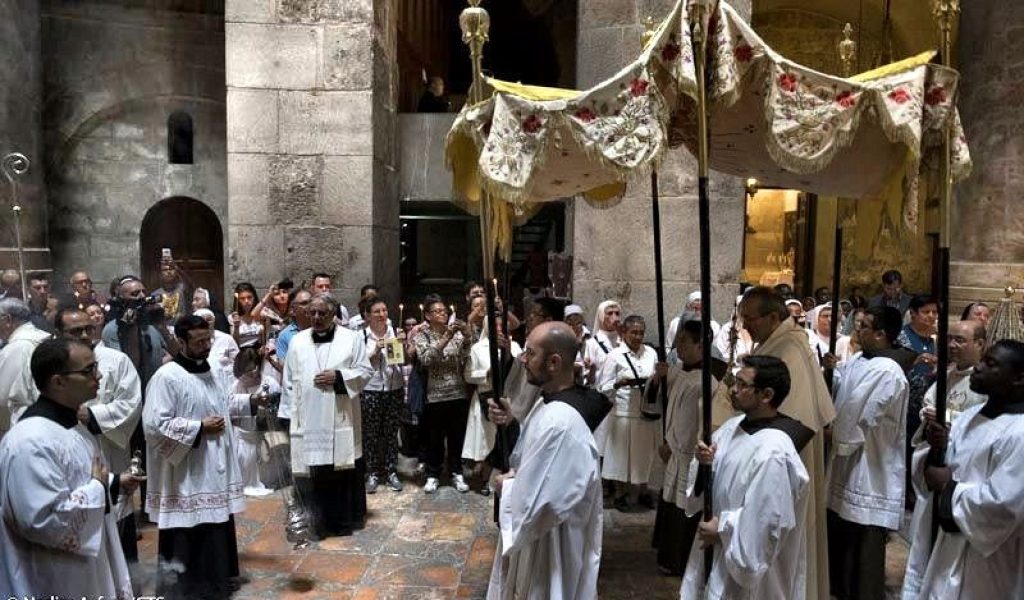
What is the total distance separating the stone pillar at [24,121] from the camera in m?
10.2

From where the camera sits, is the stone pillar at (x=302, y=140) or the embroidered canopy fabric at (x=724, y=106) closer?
the embroidered canopy fabric at (x=724, y=106)

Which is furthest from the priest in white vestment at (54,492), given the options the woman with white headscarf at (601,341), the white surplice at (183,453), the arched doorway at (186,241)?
the arched doorway at (186,241)

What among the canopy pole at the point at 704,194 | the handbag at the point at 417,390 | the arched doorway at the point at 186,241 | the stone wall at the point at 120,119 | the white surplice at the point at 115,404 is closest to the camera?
the canopy pole at the point at 704,194

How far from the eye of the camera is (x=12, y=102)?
1041 centimetres

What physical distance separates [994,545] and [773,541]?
1.02m

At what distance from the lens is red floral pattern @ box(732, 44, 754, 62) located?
3721 mm

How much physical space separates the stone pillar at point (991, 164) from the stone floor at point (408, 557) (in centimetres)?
674

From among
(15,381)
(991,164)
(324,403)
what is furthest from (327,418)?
(991,164)

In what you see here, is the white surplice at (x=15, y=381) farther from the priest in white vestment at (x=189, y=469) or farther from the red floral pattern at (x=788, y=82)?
the red floral pattern at (x=788, y=82)

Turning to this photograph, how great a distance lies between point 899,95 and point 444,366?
14.8ft

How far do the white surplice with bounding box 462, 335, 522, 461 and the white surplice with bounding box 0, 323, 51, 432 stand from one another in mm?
3457

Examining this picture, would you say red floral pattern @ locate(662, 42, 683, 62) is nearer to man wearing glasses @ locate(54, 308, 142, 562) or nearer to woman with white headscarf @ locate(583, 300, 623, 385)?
woman with white headscarf @ locate(583, 300, 623, 385)

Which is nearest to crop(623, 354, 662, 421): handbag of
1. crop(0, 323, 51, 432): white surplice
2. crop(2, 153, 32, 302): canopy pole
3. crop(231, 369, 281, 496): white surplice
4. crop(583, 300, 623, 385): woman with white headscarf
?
crop(583, 300, 623, 385): woman with white headscarf

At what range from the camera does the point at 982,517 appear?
10.2ft
